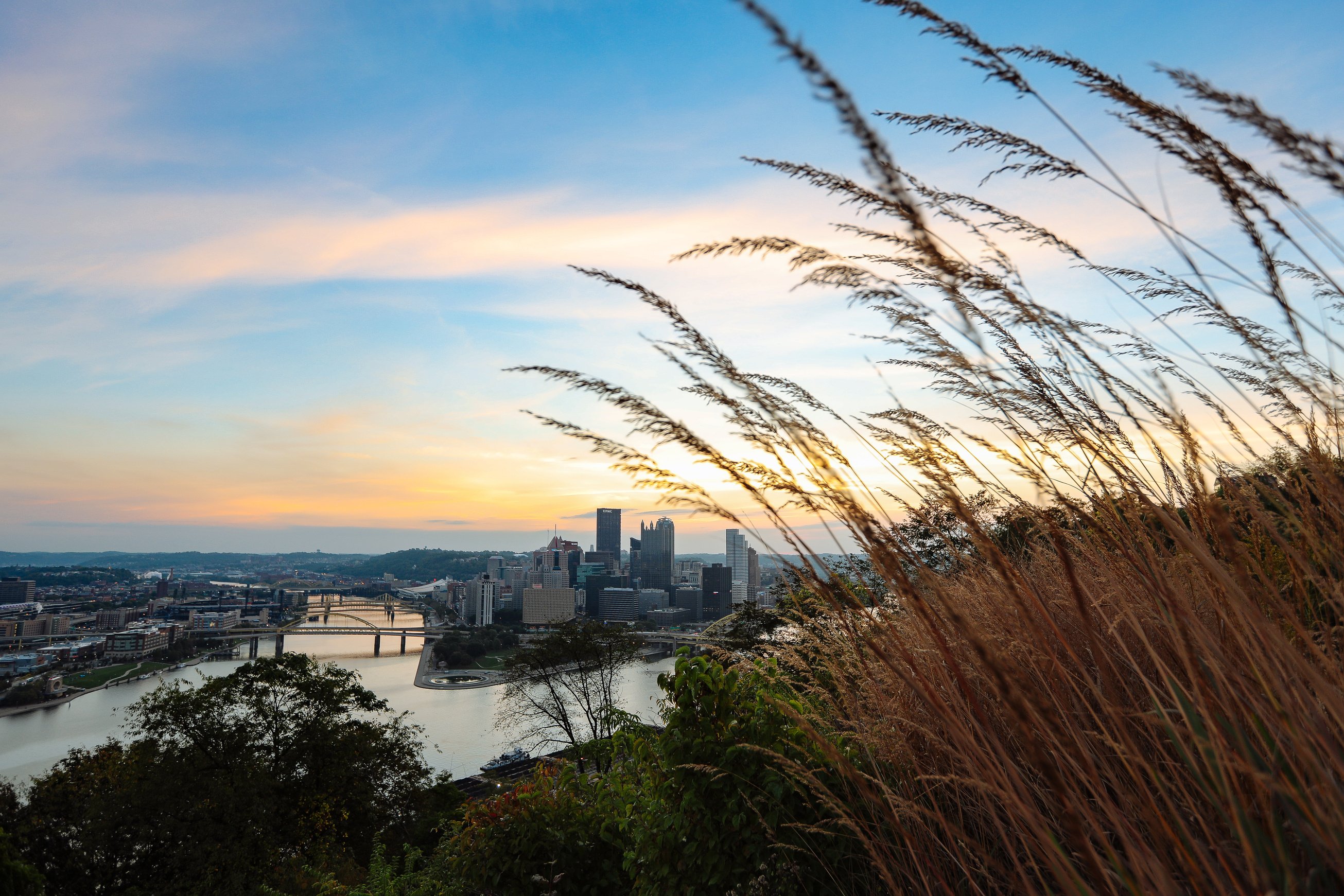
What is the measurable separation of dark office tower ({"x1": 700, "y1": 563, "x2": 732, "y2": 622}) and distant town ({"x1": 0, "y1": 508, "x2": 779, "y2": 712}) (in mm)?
85

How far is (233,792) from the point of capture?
391 inches

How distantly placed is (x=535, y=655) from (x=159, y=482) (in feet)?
46.6

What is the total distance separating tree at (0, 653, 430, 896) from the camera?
909cm

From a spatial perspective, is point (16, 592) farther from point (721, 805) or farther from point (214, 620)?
point (721, 805)

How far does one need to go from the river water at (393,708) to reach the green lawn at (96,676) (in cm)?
86

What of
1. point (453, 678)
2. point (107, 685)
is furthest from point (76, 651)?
point (453, 678)

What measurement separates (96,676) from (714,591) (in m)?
25.1

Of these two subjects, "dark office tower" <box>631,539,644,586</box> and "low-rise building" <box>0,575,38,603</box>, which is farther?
"dark office tower" <box>631,539,644,586</box>

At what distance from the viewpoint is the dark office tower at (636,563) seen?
45350mm

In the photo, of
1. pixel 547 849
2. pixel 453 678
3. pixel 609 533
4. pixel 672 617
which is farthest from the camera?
pixel 609 533

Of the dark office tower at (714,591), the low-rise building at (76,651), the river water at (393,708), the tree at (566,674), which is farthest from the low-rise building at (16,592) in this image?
the tree at (566,674)

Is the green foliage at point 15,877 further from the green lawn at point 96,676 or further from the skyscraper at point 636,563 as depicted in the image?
the skyscraper at point 636,563

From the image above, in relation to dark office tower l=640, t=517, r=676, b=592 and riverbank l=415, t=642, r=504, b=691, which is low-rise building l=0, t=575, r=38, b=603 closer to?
riverbank l=415, t=642, r=504, b=691

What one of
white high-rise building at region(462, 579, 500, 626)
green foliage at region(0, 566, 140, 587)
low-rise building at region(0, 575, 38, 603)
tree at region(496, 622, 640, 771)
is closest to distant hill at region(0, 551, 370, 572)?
green foliage at region(0, 566, 140, 587)
